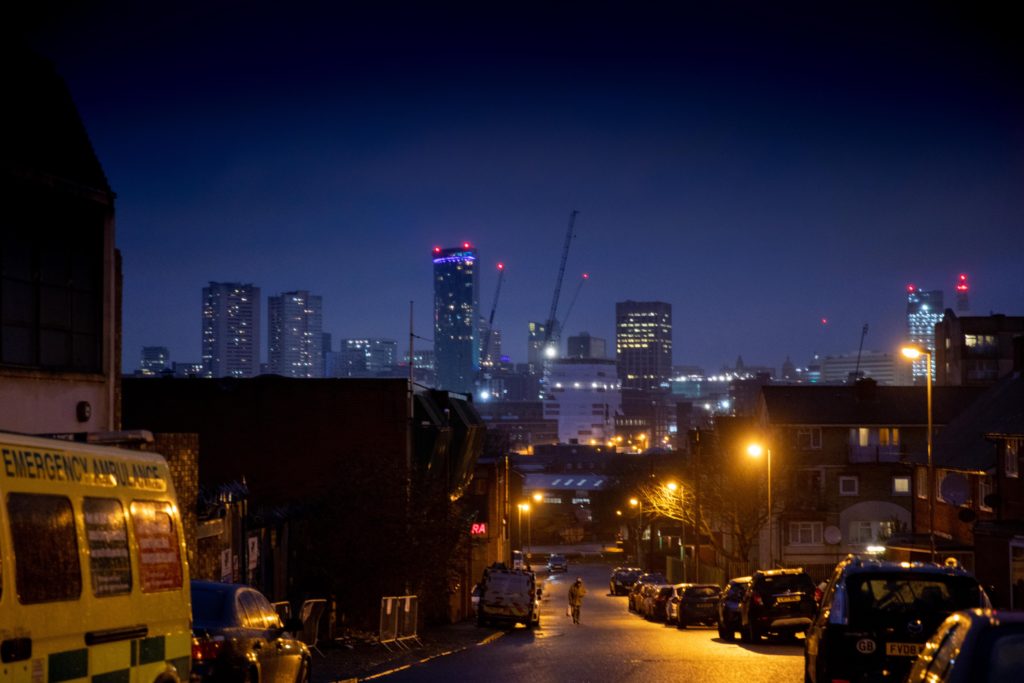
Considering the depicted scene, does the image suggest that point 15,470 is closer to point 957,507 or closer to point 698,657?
point 698,657

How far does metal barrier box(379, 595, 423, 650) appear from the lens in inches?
1115

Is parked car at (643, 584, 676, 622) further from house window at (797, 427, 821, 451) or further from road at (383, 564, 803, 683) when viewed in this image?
house window at (797, 427, 821, 451)

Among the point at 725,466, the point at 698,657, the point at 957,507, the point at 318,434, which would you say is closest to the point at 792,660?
the point at 698,657

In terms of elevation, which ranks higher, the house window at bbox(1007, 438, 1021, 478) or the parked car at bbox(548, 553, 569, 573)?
the house window at bbox(1007, 438, 1021, 478)

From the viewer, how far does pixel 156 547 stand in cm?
1112

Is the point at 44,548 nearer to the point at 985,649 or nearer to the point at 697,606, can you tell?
the point at 985,649

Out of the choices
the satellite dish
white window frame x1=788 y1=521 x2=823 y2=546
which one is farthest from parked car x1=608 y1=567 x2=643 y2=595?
the satellite dish

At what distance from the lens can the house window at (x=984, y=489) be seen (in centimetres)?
4359

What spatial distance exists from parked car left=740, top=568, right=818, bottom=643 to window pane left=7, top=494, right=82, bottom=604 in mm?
21193

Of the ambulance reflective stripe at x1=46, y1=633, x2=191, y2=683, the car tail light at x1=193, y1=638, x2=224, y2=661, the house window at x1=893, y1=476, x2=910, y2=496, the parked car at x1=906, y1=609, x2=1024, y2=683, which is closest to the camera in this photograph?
the parked car at x1=906, y1=609, x2=1024, y2=683

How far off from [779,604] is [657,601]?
19.1m

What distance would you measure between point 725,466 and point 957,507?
21.8m

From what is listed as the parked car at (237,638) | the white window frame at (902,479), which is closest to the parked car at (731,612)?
the parked car at (237,638)

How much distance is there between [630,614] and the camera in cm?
5566
